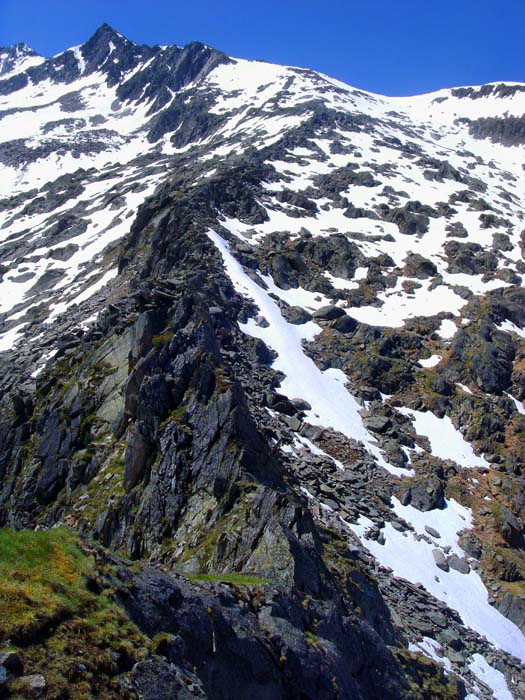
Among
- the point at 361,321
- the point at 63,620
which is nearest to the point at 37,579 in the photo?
the point at 63,620

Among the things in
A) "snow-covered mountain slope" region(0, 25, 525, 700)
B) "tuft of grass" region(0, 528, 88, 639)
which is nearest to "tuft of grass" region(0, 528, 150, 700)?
"tuft of grass" region(0, 528, 88, 639)

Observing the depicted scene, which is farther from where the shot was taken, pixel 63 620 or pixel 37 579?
pixel 37 579

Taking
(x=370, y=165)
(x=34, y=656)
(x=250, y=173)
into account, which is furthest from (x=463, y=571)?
(x=370, y=165)

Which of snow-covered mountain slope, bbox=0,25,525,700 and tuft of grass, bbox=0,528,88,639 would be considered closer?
tuft of grass, bbox=0,528,88,639

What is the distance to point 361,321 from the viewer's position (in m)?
53.6

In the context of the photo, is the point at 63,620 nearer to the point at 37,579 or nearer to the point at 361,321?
the point at 37,579

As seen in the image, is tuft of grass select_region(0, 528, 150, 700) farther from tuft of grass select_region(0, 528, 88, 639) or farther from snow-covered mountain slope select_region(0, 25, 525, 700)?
snow-covered mountain slope select_region(0, 25, 525, 700)

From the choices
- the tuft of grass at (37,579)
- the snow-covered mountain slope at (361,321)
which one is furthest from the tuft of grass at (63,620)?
the snow-covered mountain slope at (361,321)

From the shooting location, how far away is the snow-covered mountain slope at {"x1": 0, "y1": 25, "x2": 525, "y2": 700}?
29.3m

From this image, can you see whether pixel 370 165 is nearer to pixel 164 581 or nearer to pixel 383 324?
pixel 383 324

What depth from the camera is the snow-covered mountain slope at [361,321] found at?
2931cm

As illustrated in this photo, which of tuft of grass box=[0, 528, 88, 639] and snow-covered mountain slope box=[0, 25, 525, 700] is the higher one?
snow-covered mountain slope box=[0, 25, 525, 700]

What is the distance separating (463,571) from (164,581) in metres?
24.0

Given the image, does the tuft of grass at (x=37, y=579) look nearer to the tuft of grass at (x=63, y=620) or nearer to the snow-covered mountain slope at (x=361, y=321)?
the tuft of grass at (x=63, y=620)
